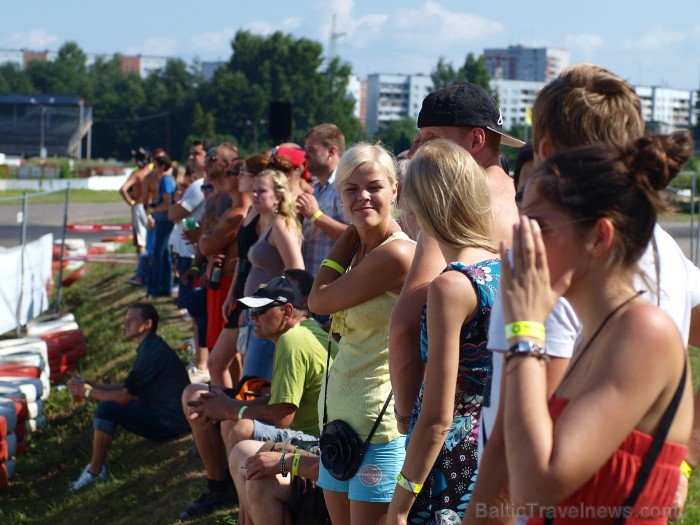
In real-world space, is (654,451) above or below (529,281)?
below

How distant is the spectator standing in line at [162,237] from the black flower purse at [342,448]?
9.10 m

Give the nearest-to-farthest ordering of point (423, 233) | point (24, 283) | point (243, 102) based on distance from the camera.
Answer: point (423, 233)
point (24, 283)
point (243, 102)

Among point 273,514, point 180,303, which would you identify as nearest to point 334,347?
point 273,514

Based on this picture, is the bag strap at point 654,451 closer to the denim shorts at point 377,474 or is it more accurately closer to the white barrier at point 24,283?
the denim shorts at point 377,474

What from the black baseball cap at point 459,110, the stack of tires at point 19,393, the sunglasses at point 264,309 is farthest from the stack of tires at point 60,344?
the black baseball cap at point 459,110

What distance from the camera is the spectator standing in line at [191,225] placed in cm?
837

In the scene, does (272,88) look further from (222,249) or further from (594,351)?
(594,351)

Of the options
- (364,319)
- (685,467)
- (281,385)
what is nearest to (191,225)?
(281,385)

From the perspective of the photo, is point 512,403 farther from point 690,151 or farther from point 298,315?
point 298,315

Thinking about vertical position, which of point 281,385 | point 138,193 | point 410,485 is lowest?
point 281,385

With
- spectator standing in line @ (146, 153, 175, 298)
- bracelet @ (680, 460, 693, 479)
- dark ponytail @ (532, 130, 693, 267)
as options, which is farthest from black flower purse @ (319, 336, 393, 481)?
spectator standing in line @ (146, 153, 175, 298)

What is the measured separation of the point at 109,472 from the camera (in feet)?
24.2

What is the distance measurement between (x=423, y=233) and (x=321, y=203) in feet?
11.8

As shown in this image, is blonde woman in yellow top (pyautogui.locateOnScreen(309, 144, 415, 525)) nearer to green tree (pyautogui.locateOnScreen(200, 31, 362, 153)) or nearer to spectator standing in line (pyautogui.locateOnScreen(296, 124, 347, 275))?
→ spectator standing in line (pyautogui.locateOnScreen(296, 124, 347, 275))
